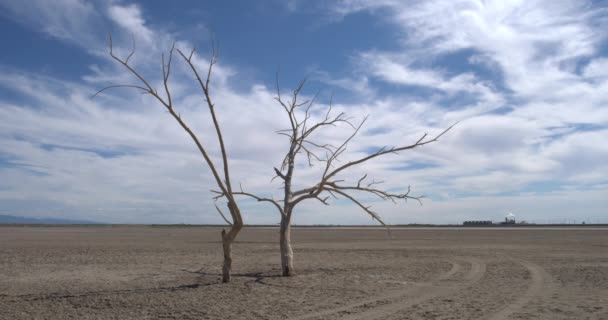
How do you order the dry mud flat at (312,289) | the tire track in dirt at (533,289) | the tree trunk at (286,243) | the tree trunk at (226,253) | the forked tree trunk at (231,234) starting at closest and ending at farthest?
the tire track in dirt at (533,289), the dry mud flat at (312,289), the forked tree trunk at (231,234), the tree trunk at (226,253), the tree trunk at (286,243)

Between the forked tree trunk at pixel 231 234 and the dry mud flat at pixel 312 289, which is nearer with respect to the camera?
the dry mud flat at pixel 312 289

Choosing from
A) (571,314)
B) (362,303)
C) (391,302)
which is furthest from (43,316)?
(571,314)

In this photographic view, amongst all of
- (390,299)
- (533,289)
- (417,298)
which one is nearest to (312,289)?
(390,299)

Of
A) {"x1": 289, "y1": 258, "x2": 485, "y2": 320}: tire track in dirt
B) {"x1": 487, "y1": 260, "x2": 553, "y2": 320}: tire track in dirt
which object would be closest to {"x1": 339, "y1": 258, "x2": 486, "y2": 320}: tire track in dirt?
{"x1": 289, "y1": 258, "x2": 485, "y2": 320}: tire track in dirt

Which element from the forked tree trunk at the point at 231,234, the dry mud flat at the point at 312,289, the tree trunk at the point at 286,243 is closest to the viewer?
the dry mud flat at the point at 312,289

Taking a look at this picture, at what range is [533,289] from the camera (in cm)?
1072

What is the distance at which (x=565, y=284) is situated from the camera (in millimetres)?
11367

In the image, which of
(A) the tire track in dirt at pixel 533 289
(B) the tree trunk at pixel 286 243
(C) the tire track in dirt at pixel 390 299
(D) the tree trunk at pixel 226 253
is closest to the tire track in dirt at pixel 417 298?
(C) the tire track in dirt at pixel 390 299

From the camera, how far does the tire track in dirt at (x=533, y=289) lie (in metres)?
8.24

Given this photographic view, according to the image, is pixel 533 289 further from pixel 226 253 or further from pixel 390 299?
pixel 226 253

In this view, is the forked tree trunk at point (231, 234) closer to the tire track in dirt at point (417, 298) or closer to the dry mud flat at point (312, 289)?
the dry mud flat at point (312, 289)

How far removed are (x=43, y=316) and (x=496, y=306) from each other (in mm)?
8417

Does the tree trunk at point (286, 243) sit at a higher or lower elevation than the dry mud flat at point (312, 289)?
higher

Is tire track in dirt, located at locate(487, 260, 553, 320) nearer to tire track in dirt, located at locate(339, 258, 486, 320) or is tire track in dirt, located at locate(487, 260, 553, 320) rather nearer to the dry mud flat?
the dry mud flat
